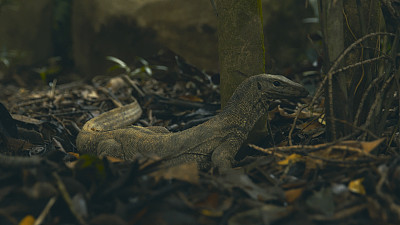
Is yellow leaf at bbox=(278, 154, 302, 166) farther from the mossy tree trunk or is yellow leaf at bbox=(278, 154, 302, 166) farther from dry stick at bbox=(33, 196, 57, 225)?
dry stick at bbox=(33, 196, 57, 225)

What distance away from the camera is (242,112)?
9.89 feet

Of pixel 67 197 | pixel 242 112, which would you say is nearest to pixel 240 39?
pixel 242 112

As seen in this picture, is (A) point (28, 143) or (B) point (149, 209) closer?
(B) point (149, 209)

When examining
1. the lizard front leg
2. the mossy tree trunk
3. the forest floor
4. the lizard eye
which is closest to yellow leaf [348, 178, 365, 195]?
the forest floor

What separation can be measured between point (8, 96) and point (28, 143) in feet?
11.7

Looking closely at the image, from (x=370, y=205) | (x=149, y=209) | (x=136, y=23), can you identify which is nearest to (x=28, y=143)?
(x=149, y=209)

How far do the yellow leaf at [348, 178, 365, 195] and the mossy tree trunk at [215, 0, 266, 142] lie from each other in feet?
3.99

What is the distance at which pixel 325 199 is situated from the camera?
1.87m

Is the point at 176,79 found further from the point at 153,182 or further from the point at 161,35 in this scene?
the point at 153,182

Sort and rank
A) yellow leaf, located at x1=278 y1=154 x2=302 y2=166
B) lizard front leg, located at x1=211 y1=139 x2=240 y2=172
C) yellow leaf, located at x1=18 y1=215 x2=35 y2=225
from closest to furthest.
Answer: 1. yellow leaf, located at x1=18 y1=215 x2=35 y2=225
2. yellow leaf, located at x1=278 y1=154 x2=302 y2=166
3. lizard front leg, located at x1=211 y1=139 x2=240 y2=172

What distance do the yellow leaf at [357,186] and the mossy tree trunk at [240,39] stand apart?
47.8 inches

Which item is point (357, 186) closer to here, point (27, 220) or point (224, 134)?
point (224, 134)

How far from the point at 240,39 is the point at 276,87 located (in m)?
0.46

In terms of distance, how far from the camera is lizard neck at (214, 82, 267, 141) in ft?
9.82
